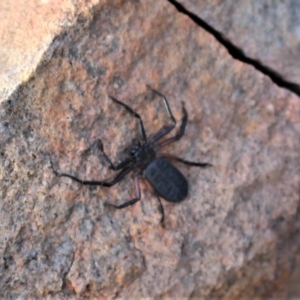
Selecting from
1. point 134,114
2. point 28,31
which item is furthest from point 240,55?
point 28,31

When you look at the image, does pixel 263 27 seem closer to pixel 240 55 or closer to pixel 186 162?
pixel 240 55

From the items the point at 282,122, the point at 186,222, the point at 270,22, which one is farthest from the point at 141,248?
the point at 270,22

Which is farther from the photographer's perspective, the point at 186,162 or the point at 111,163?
the point at 186,162


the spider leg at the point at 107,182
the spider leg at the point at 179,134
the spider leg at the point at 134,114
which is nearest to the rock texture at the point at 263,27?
the spider leg at the point at 179,134

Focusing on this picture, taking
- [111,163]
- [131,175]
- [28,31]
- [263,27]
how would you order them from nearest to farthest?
[28,31] < [111,163] < [131,175] < [263,27]

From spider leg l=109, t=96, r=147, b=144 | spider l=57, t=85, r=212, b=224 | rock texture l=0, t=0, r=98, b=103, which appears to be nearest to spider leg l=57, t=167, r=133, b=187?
spider l=57, t=85, r=212, b=224
